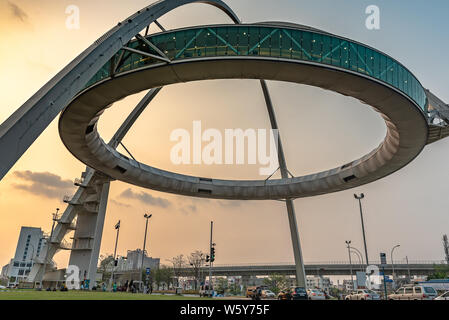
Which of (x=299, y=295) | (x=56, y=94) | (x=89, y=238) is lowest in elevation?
→ (x=299, y=295)

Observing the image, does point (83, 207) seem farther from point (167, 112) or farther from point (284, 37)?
point (284, 37)

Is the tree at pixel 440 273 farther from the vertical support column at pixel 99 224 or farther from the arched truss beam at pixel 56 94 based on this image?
the arched truss beam at pixel 56 94

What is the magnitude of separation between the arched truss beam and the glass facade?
2461 mm

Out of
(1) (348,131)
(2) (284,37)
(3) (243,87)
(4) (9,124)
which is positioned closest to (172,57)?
(2) (284,37)

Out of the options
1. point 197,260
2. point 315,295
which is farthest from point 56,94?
point 197,260

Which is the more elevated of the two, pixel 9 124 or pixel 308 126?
pixel 308 126

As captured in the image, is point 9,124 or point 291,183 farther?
point 291,183

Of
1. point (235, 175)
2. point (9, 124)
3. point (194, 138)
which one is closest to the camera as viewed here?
point (9, 124)

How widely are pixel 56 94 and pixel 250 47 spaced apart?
14.0 meters

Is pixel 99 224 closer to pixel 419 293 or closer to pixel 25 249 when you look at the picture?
pixel 419 293

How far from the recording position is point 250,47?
26266 mm

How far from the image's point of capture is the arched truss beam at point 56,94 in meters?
15.2

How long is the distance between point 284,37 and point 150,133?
3254 cm

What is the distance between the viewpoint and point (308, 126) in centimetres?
5469
